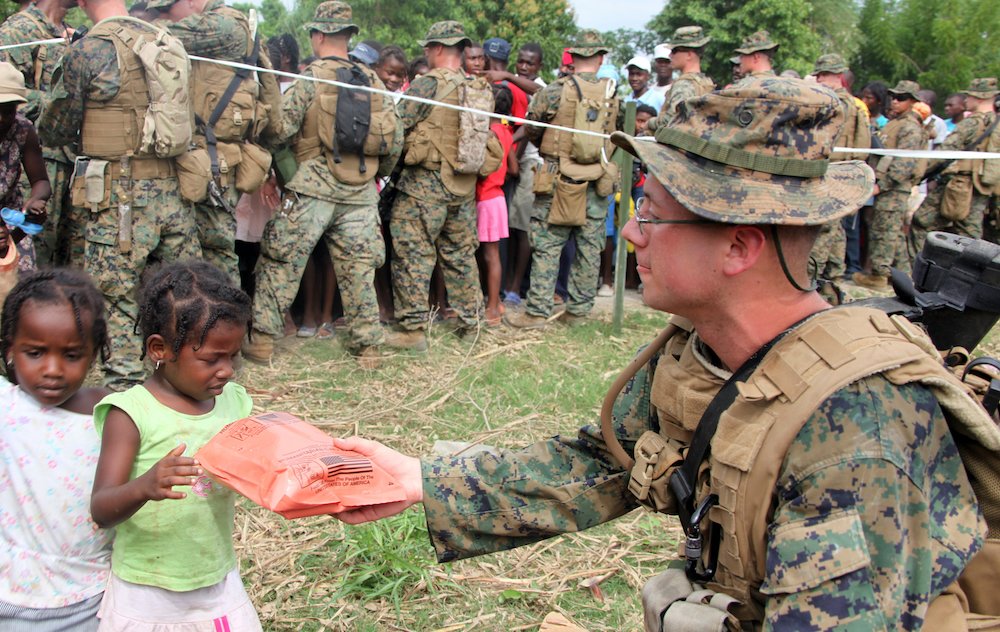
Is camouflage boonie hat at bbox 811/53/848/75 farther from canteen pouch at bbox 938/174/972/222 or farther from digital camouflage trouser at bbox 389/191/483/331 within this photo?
digital camouflage trouser at bbox 389/191/483/331

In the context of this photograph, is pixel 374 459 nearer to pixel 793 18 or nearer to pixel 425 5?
pixel 793 18

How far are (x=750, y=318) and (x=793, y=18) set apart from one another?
71.0 ft

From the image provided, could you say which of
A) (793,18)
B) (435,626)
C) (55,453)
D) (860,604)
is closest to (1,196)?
(55,453)

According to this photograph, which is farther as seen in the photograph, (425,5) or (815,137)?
(425,5)

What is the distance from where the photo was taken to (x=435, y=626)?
3.40m

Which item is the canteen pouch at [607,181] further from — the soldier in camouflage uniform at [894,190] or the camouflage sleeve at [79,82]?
the camouflage sleeve at [79,82]

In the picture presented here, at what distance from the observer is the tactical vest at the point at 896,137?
9.93m

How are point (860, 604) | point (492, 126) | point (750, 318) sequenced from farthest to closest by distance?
point (492, 126) < point (750, 318) < point (860, 604)

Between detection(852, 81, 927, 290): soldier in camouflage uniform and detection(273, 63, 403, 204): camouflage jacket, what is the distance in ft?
20.8

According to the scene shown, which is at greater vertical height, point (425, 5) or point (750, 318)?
point (425, 5)

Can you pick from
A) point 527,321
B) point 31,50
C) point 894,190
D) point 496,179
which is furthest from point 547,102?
point 894,190

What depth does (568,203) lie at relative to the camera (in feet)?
24.8

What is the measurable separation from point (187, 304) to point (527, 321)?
560cm

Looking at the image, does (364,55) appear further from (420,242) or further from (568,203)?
(568,203)
